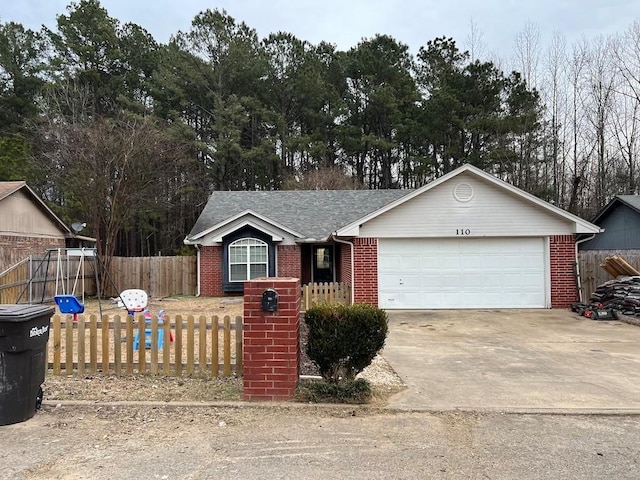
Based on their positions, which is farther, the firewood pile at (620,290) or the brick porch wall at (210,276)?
the brick porch wall at (210,276)

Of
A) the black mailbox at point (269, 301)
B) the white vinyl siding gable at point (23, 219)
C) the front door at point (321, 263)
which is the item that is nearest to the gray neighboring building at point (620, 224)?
the front door at point (321, 263)

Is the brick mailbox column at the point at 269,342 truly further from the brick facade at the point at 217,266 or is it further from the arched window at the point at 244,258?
the brick facade at the point at 217,266

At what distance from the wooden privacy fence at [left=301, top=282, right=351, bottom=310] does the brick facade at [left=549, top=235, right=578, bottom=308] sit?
617 cm

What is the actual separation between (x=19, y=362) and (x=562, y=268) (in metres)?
14.1

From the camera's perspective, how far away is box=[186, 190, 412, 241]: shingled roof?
19.8m

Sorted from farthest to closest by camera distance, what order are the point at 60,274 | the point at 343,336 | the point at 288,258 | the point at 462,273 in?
the point at 288,258
the point at 60,274
the point at 462,273
the point at 343,336

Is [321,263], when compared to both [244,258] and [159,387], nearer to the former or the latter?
[244,258]

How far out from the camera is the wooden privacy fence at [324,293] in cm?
1320

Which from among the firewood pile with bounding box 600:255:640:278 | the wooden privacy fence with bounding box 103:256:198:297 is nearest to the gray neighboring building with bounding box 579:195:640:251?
the firewood pile with bounding box 600:255:640:278

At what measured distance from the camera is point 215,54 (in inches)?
1254

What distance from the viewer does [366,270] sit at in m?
14.5

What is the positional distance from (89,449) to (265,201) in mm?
18373

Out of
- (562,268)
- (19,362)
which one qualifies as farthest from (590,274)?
(19,362)

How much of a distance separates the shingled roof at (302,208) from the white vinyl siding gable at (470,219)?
4.96 meters
